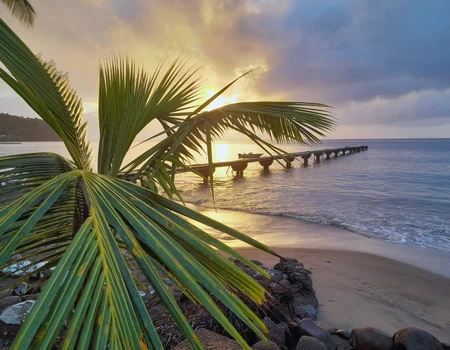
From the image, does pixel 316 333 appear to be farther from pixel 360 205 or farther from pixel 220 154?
pixel 220 154

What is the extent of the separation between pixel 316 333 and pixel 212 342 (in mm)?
1315

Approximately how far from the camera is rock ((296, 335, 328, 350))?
2.92 m

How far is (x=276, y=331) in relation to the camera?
3154 millimetres

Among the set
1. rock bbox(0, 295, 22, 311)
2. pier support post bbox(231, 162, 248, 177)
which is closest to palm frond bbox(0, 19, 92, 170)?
rock bbox(0, 295, 22, 311)

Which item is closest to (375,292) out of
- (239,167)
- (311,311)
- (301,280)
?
(301,280)

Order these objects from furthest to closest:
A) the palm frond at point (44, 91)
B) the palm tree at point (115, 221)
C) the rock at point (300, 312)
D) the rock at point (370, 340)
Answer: the rock at point (300, 312), the rock at point (370, 340), the palm frond at point (44, 91), the palm tree at point (115, 221)

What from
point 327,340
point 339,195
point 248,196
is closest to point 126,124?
point 327,340

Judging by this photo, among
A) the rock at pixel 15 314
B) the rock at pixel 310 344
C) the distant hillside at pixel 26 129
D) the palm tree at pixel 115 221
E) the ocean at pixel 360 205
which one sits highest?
the distant hillside at pixel 26 129

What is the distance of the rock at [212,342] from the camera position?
8.28ft

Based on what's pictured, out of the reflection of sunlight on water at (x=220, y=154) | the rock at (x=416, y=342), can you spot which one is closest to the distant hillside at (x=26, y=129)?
the reflection of sunlight on water at (x=220, y=154)

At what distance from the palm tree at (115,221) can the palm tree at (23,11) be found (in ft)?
54.8

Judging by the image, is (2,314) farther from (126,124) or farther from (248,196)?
(248,196)

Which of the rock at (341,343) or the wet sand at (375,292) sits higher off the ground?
the rock at (341,343)

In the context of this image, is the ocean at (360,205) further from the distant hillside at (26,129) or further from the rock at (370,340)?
the distant hillside at (26,129)
